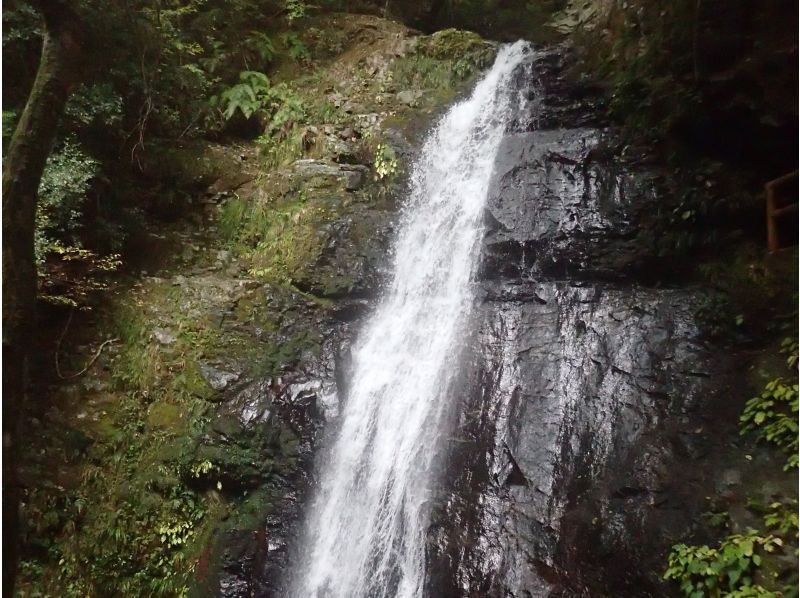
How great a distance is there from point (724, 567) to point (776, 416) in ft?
5.28

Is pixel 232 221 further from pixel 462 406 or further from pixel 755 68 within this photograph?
pixel 755 68

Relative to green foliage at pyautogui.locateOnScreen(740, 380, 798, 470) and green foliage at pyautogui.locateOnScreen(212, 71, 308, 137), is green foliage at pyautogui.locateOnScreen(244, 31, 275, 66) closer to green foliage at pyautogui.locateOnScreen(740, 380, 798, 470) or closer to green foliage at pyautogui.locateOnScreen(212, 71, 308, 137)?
green foliage at pyautogui.locateOnScreen(212, 71, 308, 137)

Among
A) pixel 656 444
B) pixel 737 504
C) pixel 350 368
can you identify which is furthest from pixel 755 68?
pixel 350 368

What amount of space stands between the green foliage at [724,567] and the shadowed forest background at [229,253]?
0.02 m

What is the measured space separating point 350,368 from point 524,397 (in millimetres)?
2507

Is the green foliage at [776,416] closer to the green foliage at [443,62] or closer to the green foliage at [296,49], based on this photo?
the green foliage at [443,62]

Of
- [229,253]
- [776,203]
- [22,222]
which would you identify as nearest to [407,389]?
[229,253]

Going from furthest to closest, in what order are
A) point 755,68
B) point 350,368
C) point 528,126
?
point 528,126, point 350,368, point 755,68

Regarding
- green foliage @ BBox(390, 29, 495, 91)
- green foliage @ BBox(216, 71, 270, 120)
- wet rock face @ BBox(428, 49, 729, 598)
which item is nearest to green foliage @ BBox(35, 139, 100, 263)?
green foliage @ BBox(216, 71, 270, 120)

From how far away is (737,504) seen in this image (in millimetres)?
4793

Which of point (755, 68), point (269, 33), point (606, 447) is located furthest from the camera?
point (269, 33)

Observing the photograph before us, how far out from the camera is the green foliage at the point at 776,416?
16.1ft

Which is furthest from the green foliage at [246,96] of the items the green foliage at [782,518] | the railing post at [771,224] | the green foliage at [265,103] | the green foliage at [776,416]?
the green foliage at [782,518]

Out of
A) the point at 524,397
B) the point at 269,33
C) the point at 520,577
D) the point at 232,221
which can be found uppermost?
the point at 269,33
